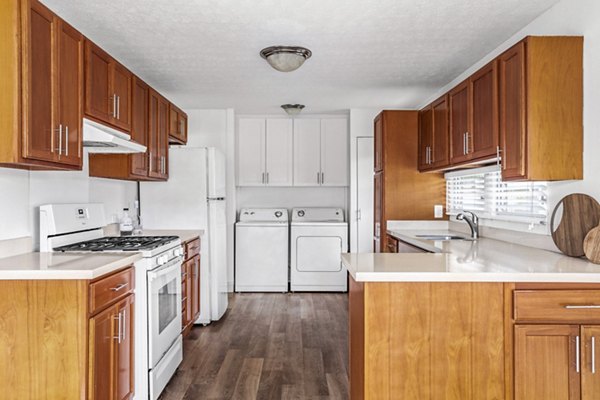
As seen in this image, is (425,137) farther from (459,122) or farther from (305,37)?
(305,37)

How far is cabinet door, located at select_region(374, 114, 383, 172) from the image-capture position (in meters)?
4.41

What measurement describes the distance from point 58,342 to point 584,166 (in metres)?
2.69

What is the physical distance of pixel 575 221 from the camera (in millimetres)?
Result: 2250

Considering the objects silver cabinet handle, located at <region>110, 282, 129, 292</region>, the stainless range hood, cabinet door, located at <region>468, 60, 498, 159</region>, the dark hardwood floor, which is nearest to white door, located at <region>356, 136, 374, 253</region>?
the dark hardwood floor

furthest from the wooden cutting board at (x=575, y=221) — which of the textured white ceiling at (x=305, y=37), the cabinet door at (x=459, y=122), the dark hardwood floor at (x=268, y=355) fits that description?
the dark hardwood floor at (x=268, y=355)

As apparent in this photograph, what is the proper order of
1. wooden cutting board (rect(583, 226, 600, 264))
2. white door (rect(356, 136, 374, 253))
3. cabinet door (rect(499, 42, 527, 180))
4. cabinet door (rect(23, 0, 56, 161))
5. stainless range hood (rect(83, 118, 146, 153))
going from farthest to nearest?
1. white door (rect(356, 136, 374, 253))
2. stainless range hood (rect(83, 118, 146, 153))
3. cabinet door (rect(499, 42, 527, 180))
4. wooden cutting board (rect(583, 226, 600, 264))
5. cabinet door (rect(23, 0, 56, 161))

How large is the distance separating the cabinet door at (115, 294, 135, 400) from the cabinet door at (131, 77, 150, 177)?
122 centimetres

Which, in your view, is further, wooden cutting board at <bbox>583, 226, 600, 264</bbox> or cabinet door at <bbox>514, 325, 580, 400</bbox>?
wooden cutting board at <bbox>583, 226, 600, 264</bbox>

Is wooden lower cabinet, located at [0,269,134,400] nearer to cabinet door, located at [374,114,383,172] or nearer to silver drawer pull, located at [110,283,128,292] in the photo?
silver drawer pull, located at [110,283,128,292]

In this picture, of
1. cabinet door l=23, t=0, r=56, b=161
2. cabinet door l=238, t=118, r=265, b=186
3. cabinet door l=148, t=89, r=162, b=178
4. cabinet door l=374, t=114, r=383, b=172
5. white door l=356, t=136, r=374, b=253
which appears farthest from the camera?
cabinet door l=238, t=118, r=265, b=186

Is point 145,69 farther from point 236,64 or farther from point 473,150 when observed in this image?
point 473,150

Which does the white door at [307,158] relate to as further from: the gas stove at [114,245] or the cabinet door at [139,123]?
the gas stove at [114,245]

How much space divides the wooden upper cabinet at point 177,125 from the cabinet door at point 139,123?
674mm

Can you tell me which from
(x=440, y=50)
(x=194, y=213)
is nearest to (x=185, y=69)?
(x=194, y=213)
